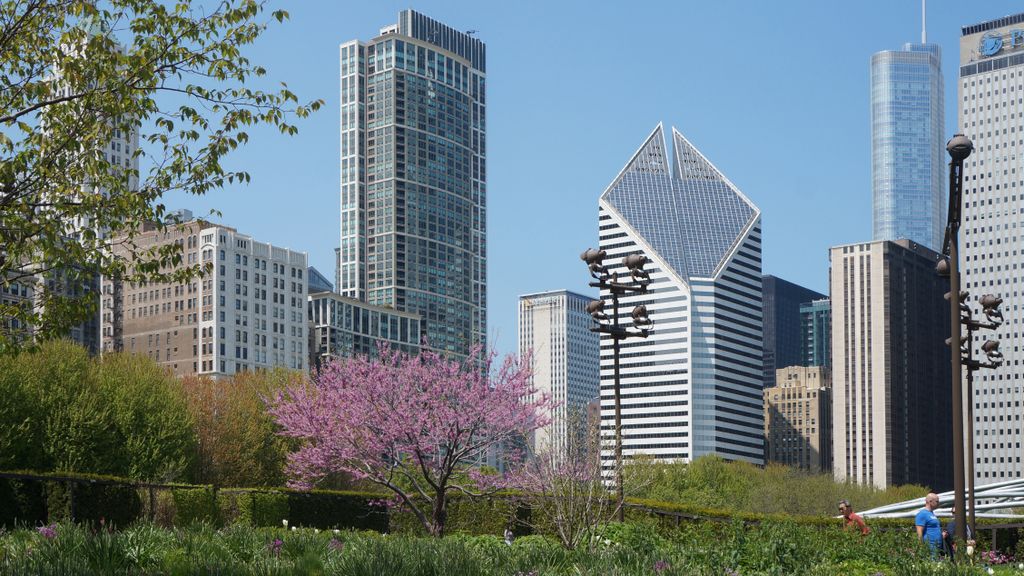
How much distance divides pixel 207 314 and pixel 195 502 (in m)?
150

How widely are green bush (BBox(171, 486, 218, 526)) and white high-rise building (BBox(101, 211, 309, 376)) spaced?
14406 cm

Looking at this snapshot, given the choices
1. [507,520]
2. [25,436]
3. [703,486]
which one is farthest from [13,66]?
[703,486]

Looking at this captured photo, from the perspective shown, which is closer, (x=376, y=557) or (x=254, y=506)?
(x=376, y=557)

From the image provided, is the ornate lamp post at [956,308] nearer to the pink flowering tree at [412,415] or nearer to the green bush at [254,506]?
the pink flowering tree at [412,415]

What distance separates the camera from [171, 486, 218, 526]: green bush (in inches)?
1549

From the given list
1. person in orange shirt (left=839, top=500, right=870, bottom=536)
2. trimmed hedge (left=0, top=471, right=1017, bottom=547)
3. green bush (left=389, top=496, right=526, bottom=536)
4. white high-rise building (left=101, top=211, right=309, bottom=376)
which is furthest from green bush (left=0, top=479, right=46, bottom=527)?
white high-rise building (left=101, top=211, right=309, bottom=376)

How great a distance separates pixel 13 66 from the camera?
1922cm

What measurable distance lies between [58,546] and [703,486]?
4450 inches

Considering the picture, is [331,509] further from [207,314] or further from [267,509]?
[207,314]

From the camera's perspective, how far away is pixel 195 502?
4012 centimetres

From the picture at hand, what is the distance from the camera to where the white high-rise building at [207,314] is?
604 ft

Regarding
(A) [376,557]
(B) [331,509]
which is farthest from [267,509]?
(A) [376,557]

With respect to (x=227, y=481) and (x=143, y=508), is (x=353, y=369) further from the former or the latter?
(x=227, y=481)

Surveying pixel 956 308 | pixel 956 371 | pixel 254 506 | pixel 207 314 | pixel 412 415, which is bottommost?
pixel 254 506
